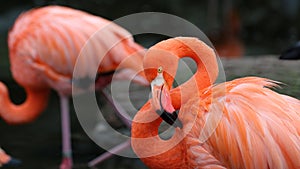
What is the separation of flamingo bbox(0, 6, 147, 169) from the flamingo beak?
1.89 metres

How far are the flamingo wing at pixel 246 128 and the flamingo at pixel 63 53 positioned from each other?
5.97ft

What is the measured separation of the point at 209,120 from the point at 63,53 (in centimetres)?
213

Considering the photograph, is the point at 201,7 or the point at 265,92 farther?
→ the point at 201,7

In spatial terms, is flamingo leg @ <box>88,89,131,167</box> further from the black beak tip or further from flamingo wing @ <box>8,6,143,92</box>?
the black beak tip

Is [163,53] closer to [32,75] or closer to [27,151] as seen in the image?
[32,75]

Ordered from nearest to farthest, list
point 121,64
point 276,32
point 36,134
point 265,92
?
point 265,92
point 121,64
point 36,134
point 276,32

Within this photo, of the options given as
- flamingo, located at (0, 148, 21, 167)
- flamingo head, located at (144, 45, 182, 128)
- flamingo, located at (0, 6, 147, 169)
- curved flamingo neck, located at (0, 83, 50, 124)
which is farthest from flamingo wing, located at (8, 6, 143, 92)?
flamingo head, located at (144, 45, 182, 128)

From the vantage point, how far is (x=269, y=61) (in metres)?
5.92

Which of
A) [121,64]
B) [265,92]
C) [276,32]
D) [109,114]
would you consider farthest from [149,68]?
[276,32]

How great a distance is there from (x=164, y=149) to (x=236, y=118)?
436 mm

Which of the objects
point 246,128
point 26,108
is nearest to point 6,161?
point 26,108

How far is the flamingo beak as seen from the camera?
3004mm

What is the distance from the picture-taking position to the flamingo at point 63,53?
194 inches

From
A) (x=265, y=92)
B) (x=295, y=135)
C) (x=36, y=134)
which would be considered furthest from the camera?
(x=36, y=134)
